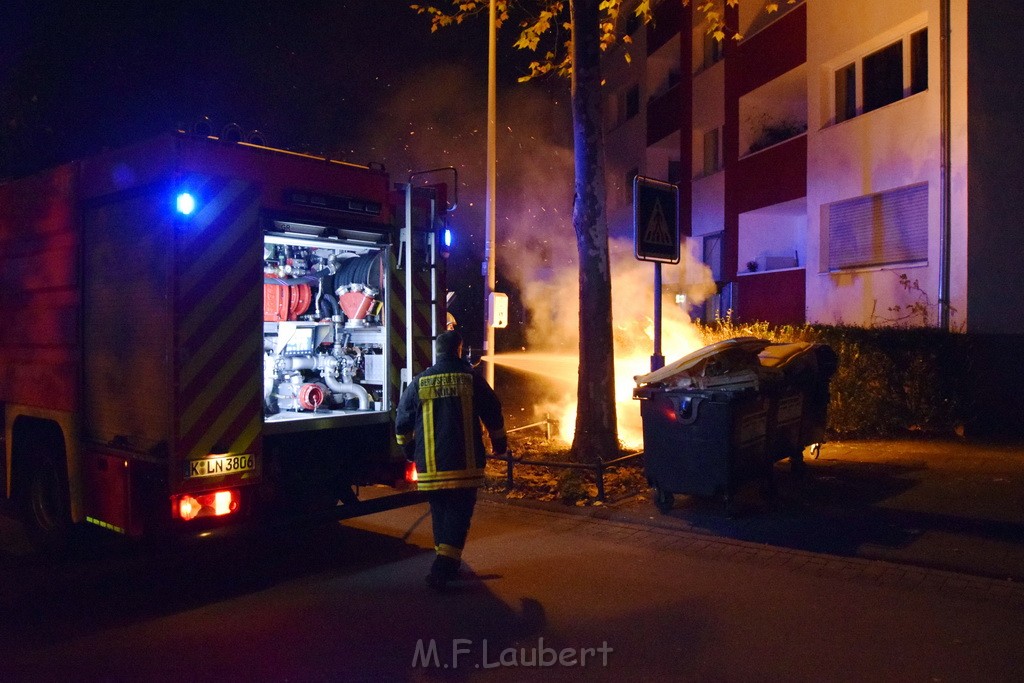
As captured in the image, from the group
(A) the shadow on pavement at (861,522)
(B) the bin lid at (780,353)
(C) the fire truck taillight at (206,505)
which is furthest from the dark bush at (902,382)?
(C) the fire truck taillight at (206,505)

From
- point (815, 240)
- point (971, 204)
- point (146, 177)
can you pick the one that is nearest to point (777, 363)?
point (146, 177)

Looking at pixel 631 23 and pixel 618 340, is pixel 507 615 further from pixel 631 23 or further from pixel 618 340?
pixel 631 23

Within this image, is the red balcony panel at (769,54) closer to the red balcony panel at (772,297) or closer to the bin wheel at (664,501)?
the red balcony panel at (772,297)

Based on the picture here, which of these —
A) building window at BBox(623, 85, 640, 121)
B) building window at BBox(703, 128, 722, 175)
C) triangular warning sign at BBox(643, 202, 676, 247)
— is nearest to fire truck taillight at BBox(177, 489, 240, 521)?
triangular warning sign at BBox(643, 202, 676, 247)

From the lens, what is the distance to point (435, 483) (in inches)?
208

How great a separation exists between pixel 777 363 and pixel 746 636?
12.6ft

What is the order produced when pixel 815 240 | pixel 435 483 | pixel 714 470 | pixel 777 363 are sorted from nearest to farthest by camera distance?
pixel 435 483 < pixel 714 470 < pixel 777 363 < pixel 815 240

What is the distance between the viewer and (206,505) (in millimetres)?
4922

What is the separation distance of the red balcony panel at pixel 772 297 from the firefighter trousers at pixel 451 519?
11.5 metres

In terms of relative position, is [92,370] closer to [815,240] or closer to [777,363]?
[777,363]

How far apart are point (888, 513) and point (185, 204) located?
6043mm

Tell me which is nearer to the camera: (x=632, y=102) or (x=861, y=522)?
(x=861, y=522)

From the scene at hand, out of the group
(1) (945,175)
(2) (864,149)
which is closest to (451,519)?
(1) (945,175)

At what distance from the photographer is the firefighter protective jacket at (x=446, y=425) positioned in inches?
209
